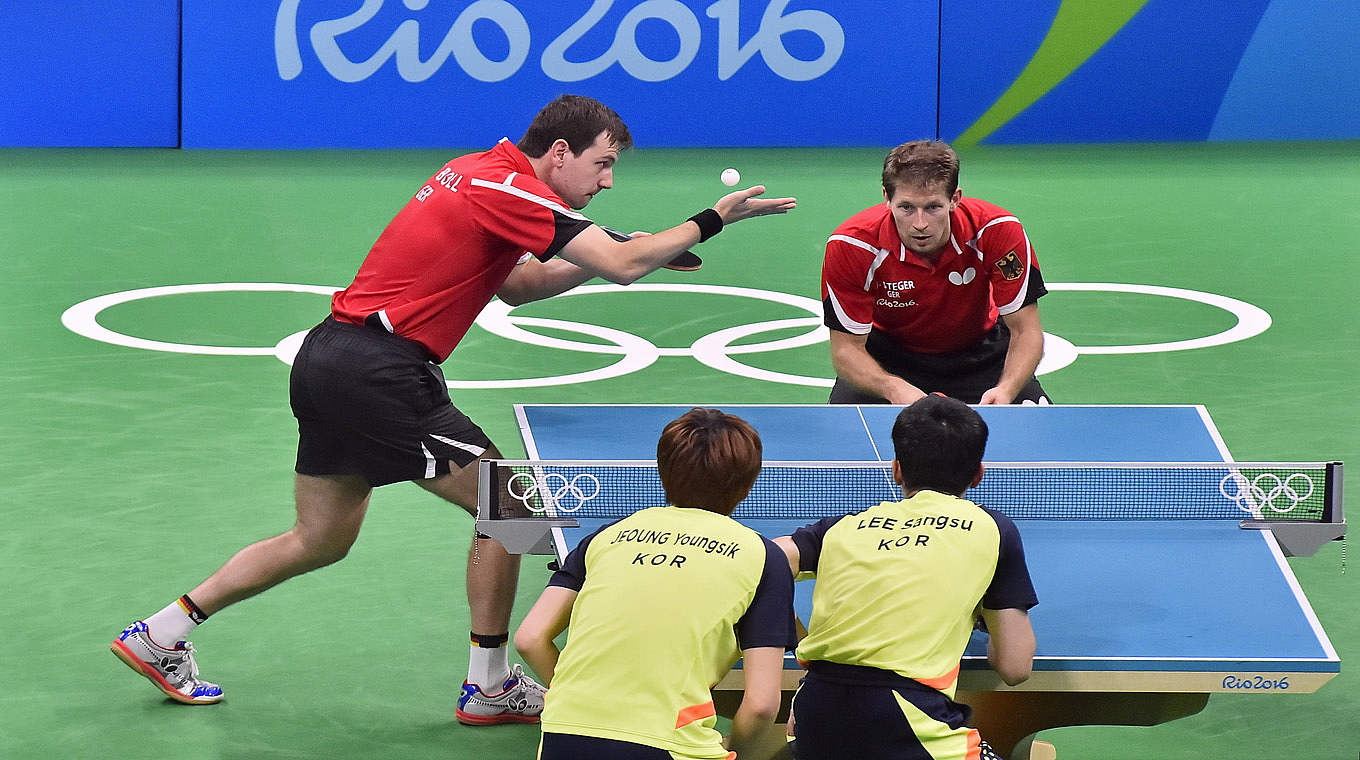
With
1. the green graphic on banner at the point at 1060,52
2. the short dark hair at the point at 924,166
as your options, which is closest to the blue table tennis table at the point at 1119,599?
the short dark hair at the point at 924,166

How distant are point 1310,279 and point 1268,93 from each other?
5.60 meters

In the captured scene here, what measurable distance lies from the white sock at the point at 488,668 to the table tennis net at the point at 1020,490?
38.6 inches

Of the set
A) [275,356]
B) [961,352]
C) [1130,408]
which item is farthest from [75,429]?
[1130,408]

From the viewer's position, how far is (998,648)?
4.14 metres

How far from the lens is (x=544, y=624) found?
13.8ft

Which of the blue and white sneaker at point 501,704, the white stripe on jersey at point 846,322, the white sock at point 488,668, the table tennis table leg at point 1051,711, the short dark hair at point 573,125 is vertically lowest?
the blue and white sneaker at point 501,704

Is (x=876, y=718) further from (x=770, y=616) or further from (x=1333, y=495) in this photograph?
(x=1333, y=495)

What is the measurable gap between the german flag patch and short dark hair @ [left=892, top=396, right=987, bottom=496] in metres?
2.55

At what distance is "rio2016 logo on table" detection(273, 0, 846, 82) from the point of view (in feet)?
52.4

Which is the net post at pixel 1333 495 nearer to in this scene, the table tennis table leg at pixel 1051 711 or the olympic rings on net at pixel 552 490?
the table tennis table leg at pixel 1051 711

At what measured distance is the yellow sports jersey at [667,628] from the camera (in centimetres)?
399

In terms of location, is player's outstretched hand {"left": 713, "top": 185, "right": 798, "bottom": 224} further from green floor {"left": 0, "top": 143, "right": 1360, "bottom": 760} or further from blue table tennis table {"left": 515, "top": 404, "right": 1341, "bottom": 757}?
green floor {"left": 0, "top": 143, "right": 1360, "bottom": 760}

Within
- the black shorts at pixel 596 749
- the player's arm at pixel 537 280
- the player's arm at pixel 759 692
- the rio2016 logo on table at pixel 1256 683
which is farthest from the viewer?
the player's arm at pixel 537 280

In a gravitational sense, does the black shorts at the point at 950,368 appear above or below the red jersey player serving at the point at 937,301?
below
